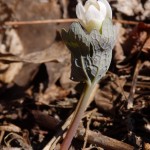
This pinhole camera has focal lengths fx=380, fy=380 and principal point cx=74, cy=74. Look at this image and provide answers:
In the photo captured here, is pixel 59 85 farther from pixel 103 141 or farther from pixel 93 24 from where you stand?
pixel 93 24

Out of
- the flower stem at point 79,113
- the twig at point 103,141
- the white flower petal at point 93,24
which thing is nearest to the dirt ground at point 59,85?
the twig at point 103,141

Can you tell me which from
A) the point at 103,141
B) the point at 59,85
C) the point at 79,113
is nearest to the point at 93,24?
the point at 79,113

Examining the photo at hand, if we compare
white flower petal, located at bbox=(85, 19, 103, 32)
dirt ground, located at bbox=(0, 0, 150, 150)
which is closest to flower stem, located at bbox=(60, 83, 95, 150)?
dirt ground, located at bbox=(0, 0, 150, 150)

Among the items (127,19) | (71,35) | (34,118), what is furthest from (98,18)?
(127,19)

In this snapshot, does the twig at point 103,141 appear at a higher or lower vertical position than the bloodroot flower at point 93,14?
lower

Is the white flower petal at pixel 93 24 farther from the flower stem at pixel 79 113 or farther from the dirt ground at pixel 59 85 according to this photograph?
the dirt ground at pixel 59 85

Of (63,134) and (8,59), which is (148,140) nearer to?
(63,134)

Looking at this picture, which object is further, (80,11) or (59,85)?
(59,85)

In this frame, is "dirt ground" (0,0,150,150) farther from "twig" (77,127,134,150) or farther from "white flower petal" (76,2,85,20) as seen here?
"white flower petal" (76,2,85,20)

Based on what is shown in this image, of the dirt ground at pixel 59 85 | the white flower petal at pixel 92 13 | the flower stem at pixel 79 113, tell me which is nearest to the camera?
the white flower petal at pixel 92 13
